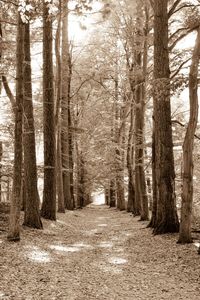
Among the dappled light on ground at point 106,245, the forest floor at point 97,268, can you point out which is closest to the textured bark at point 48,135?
the forest floor at point 97,268

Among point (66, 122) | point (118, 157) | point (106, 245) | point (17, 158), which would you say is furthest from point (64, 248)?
point (118, 157)

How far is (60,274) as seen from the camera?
7.52m

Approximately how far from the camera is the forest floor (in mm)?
6438

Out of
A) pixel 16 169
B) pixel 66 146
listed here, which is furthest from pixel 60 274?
pixel 66 146

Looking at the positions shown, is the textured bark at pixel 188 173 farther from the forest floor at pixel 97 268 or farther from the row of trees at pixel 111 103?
the forest floor at pixel 97 268

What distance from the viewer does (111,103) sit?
26.8 metres

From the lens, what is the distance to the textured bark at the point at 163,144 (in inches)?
484

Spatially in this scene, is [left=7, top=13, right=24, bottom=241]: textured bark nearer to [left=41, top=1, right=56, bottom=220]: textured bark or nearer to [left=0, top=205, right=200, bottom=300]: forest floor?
[left=0, top=205, right=200, bottom=300]: forest floor

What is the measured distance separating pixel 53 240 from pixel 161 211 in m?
3.46

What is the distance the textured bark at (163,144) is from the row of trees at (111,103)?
31 millimetres

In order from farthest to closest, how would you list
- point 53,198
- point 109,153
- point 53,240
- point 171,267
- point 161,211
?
point 109,153 → point 53,198 → point 161,211 → point 53,240 → point 171,267

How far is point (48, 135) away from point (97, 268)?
→ 8.30 m

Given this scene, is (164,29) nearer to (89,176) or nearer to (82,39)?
(82,39)

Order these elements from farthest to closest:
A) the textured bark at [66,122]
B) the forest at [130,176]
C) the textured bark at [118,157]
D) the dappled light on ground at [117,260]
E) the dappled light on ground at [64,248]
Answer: the textured bark at [118,157] < the textured bark at [66,122] < the dappled light on ground at [64,248] < the dappled light on ground at [117,260] < the forest at [130,176]
